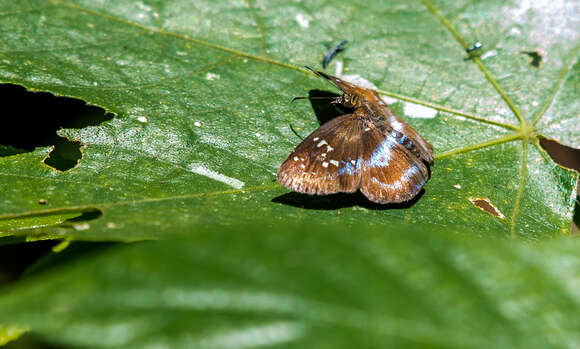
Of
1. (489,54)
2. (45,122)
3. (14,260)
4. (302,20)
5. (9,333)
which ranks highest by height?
(489,54)

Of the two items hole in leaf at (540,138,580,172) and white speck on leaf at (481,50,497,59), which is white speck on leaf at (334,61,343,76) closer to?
white speck on leaf at (481,50,497,59)

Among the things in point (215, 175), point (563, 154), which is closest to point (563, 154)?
point (563, 154)

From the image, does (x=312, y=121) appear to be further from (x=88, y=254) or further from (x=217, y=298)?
(x=217, y=298)

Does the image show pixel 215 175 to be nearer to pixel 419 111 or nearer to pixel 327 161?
pixel 327 161

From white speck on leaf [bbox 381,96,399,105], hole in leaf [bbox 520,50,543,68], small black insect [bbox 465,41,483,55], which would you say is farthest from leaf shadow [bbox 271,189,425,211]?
hole in leaf [bbox 520,50,543,68]

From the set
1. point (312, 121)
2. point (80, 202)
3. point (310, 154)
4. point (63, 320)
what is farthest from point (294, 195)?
point (63, 320)

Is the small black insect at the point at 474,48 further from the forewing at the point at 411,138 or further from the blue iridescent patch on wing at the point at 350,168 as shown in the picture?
the blue iridescent patch on wing at the point at 350,168

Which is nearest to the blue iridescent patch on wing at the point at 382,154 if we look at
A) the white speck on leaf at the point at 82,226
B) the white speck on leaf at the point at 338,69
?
the white speck on leaf at the point at 338,69
